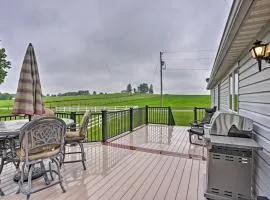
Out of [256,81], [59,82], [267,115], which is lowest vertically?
[267,115]

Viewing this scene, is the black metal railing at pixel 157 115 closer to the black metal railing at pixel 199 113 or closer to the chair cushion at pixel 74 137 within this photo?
the black metal railing at pixel 199 113

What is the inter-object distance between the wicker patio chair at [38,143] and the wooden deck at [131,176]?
281 mm

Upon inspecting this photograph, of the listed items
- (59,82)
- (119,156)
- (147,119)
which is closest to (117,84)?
(59,82)

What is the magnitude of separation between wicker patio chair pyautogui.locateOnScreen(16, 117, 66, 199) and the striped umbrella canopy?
577mm

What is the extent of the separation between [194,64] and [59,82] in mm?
14973

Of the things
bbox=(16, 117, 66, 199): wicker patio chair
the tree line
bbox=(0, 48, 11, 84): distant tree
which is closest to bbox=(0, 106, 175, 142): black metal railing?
bbox=(0, 48, 11, 84): distant tree

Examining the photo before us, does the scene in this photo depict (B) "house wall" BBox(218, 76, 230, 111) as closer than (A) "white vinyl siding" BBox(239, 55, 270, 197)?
No

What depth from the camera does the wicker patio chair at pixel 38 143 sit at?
2795 millimetres

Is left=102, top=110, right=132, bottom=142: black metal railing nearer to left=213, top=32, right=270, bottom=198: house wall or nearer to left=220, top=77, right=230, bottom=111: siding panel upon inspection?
left=220, top=77, right=230, bottom=111: siding panel

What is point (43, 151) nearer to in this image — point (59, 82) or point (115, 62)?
point (59, 82)

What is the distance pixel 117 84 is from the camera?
3306cm

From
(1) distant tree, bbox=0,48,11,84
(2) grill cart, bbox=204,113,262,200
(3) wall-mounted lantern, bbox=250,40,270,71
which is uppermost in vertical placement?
(1) distant tree, bbox=0,48,11,84

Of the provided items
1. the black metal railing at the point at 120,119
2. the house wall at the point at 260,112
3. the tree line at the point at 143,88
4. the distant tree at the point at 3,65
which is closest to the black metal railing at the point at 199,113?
the black metal railing at the point at 120,119

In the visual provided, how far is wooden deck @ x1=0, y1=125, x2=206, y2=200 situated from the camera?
292 centimetres
